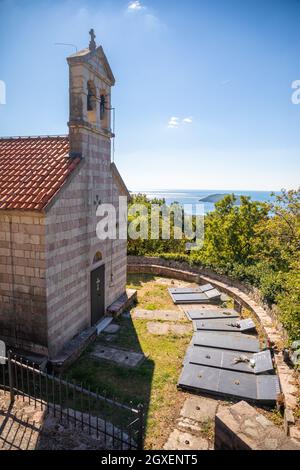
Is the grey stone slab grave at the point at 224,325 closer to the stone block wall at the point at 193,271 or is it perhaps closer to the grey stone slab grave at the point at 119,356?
the stone block wall at the point at 193,271

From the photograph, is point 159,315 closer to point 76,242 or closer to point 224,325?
point 224,325

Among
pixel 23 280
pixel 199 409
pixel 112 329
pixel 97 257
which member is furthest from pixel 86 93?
pixel 199 409

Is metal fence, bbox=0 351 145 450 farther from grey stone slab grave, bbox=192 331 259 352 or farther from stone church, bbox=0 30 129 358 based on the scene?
Answer: grey stone slab grave, bbox=192 331 259 352

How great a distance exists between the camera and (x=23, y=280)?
9312 millimetres

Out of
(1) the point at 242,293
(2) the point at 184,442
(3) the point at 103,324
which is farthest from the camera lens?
(1) the point at 242,293

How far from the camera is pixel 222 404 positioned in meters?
8.37

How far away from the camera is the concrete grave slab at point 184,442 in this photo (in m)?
6.85

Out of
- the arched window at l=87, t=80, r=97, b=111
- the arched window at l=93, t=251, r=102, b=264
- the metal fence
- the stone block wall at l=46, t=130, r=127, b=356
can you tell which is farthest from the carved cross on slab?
the metal fence

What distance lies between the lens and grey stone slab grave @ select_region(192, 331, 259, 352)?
11.2 metres

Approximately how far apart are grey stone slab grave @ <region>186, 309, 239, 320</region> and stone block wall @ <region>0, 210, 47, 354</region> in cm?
696

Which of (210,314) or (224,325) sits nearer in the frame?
(224,325)

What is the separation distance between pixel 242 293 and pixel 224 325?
3328 millimetres
